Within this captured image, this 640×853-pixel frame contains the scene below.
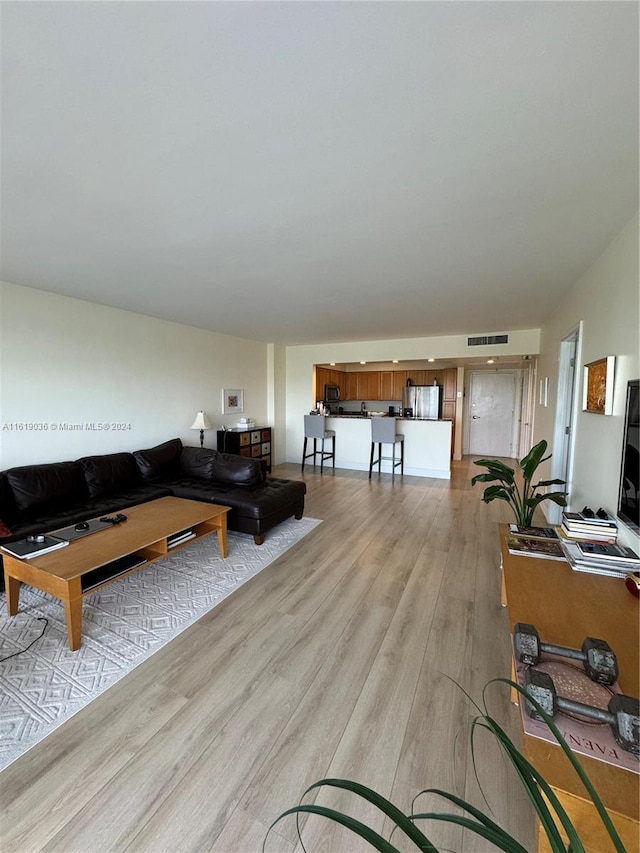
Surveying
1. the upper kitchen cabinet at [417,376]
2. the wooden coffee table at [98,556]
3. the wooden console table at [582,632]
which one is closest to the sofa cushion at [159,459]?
the wooden coffee table at [98,556]

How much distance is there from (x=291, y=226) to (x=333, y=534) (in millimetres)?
2799

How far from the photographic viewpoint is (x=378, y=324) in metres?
4.94

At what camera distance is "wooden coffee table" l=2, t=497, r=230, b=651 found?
2.02 metres

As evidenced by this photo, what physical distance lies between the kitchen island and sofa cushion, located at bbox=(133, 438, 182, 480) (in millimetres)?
3100

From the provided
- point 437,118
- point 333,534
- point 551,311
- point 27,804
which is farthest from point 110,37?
point 551,311

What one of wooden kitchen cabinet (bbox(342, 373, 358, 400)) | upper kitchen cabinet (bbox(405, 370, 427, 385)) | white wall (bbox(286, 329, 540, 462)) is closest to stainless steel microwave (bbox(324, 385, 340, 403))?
wooden kitchen cabinet (bbox(342, 373, 358, 400))

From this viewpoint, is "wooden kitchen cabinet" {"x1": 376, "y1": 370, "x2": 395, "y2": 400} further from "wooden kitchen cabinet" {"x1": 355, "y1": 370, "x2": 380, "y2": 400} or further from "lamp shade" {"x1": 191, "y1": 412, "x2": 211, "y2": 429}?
"lamp shade" {"x1": 191, "y1": 412, "x2": 211, "y2": 429}

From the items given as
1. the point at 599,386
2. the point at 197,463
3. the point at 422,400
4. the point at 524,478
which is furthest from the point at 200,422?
the point at 422,400

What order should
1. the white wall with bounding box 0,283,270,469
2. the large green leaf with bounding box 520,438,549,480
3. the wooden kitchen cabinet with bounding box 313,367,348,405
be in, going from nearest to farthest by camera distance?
1. the large green leaf with bounding box 520,438,549,480
2. the white wall with bounding box 0,283,270,469
3. the wooden kitchen cabinet with bounding box 313,367,348,405

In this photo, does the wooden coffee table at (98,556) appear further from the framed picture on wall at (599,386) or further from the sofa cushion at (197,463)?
the framed picture on wall at (599,386)

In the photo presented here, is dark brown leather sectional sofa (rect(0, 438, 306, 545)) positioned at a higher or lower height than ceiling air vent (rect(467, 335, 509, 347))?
lower

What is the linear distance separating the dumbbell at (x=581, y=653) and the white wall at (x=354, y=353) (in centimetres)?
494

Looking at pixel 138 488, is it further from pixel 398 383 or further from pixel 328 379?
pixel 398 383

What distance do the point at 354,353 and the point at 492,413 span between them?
3.77m
